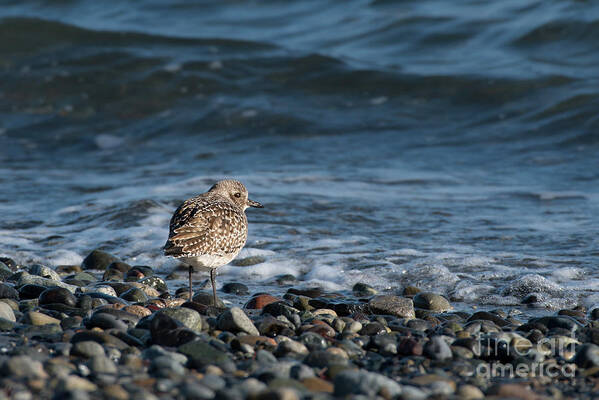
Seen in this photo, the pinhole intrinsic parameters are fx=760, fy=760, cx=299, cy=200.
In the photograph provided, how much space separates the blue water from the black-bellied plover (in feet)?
2.91

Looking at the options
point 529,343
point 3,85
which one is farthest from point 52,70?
point 529,343

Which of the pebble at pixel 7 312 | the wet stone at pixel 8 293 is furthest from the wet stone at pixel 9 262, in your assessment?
the pebble at pixel 7 312

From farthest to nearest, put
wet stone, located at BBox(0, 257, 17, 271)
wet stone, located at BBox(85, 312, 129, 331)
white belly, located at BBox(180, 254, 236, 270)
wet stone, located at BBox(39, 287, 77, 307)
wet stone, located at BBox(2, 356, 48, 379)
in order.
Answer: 1. wet stone, located at BBox(0, 257, 17, 271)
2. white belly, located at BBox(180, 254, 236, 270)
3. wet stone, located at BBox(39, 287, 77, 307)
4. wet stone, located at BBox(85, 312, 129, 331)
5. wet stone, located at BBox(2, 356, 48, 379)

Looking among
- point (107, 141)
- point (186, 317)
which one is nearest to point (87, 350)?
point (186, 317)

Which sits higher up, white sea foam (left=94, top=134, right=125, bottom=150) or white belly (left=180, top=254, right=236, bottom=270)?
white sea foam (left=94, top=134, right=125, bottom=150)

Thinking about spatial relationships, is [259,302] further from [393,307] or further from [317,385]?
[317,385]

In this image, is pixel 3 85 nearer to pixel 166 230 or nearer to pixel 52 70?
pixel 52 70

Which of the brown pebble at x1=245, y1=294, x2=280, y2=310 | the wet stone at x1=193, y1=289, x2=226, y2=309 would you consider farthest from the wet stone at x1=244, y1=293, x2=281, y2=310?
the wet stone at x1=193, y1=289, x2=226, y2=309

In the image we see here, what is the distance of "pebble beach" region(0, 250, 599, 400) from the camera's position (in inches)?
140

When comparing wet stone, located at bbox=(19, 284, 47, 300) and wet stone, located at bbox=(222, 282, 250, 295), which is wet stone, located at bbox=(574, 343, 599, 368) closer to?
wet stone, located at bbox=(222, 282, 250, 295)

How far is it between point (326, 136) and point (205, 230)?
8.49 meters

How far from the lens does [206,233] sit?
A: 19.5 ft

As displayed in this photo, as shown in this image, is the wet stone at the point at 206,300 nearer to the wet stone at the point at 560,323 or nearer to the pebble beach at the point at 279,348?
the pebble beach at the point at 279,348

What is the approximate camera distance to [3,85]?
1783 centimetres
